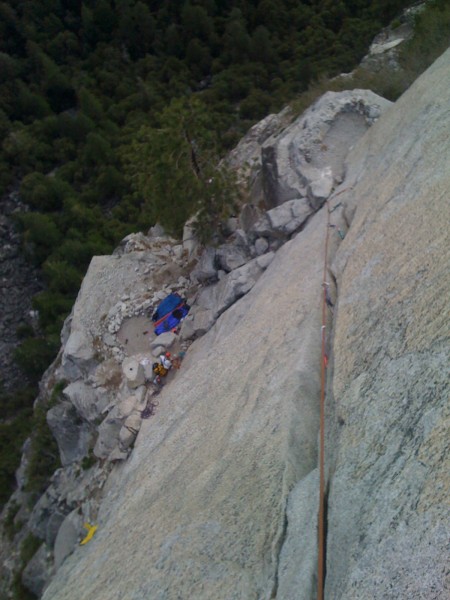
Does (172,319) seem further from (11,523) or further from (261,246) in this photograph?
(11,523)

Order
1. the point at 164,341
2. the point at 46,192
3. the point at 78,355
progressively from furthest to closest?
the point at 46,192, the point at 78,355, the point at 164,341

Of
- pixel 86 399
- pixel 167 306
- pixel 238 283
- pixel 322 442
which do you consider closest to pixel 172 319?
pixel 167 306

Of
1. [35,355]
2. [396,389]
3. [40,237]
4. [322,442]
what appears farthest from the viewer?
[40,237]

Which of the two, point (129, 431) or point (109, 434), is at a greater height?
point (129, 431)

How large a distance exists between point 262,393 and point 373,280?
2.31 meters

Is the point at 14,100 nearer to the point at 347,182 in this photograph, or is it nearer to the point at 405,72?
the point at 405,72

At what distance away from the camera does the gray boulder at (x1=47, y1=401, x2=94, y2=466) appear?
53.4 feet

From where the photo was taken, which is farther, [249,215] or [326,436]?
[249,215]

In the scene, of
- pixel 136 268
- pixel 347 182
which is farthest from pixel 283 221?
pixel 136 268

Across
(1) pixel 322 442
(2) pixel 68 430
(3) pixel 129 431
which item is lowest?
(2) pixel 68 430

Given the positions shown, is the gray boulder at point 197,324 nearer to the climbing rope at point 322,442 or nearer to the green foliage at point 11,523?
the climbing rope at point 322,442

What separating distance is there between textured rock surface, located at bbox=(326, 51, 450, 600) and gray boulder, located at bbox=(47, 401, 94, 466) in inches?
406

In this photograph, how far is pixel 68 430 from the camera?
16.9 metres

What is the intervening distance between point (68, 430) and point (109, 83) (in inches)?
1509
